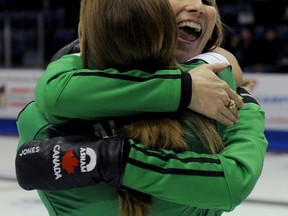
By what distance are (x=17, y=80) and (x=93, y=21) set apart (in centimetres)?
693

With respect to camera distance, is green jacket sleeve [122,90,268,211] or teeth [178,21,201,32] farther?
teeth [178,21,201,32]

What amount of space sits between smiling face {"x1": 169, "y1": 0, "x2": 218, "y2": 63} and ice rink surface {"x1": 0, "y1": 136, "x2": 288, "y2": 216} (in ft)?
9.03

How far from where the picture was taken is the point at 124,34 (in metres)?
1.03

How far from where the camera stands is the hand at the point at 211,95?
1067mm

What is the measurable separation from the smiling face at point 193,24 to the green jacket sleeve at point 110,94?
17 centimetres

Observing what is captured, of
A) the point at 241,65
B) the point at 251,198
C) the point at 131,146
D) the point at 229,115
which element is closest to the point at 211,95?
the point at 229,115

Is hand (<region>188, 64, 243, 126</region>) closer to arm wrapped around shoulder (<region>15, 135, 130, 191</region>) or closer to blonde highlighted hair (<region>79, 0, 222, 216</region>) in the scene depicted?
blonde highlighted hair (<region>79, 0, 222, 216</region>)

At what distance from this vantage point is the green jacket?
104cm

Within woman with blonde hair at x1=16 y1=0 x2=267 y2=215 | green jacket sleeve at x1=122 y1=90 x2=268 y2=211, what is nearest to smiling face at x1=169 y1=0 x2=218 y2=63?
woman with blonde hair at x1=16 y1=0 x2=267 y2=215

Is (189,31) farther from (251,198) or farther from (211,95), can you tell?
(251,198)

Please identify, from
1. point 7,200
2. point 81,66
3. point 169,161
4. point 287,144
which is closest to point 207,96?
point 169,161

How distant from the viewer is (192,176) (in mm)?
1040

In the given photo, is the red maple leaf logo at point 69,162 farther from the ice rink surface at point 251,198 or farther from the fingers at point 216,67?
the ice rink surface at point 251,198

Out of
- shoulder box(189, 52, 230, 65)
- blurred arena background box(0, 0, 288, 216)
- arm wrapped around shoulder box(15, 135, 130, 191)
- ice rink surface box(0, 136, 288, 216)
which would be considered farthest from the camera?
blurred arena background box(0, 0, 288, 216)
